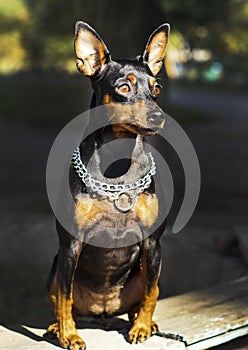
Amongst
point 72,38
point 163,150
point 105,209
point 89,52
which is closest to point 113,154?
point 105,209

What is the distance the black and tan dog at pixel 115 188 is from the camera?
3.67m

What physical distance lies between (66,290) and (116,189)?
59 centimetres

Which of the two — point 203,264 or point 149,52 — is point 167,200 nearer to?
Result: point 149,52

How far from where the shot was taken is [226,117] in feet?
83.1

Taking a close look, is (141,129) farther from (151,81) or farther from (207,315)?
(207,315)

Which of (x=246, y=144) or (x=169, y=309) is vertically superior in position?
(x=246, y=144)

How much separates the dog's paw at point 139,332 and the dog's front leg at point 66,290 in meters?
0.30

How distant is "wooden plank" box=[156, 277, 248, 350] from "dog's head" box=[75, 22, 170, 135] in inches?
52.2

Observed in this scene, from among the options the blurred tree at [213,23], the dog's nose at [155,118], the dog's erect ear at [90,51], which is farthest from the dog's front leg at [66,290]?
the blurred tree at [213,23]

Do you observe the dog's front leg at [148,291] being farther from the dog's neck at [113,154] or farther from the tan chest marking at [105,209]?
the dog's neck at [113,154]

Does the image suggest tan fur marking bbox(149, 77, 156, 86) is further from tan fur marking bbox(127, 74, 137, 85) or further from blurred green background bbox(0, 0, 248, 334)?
blurred green background bbox(0, 0, 248, 334)

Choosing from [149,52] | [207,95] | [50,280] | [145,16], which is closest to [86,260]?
[50,280]

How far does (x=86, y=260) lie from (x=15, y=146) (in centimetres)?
1486

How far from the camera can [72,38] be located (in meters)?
38.2
